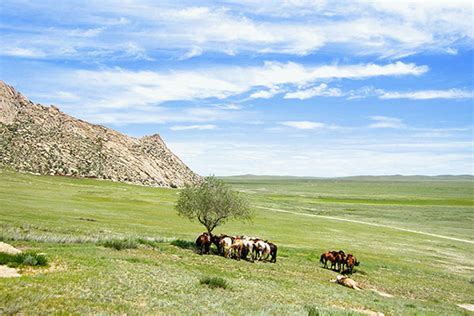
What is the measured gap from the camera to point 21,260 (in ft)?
63.2

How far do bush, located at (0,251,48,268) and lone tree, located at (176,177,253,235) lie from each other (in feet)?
69.4

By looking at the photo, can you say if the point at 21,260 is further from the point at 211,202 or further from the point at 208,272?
the point at 211,202

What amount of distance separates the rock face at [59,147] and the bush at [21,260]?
10815 centimetres

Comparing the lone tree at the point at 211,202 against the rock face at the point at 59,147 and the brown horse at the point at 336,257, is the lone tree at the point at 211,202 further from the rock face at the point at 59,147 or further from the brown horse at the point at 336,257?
the rock face at the point at 59,147

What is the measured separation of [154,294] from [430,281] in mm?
28470

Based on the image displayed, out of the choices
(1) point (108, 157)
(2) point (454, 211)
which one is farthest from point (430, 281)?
(1) point (108, 157)

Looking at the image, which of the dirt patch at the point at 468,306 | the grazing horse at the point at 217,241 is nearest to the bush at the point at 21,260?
the grazing horse at the point at 217,241

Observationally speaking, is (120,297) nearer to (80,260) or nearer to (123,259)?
(80,260)

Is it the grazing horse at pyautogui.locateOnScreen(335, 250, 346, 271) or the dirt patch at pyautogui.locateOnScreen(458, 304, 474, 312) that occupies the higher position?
the grazing horse at pyautogui.locateOnScreen(335, 250, 346, 271)

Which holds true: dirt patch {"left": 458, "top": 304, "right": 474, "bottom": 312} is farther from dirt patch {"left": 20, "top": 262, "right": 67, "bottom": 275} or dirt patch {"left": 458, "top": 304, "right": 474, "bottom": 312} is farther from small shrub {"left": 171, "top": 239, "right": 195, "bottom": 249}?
dirt patch {"left": 20, "top": 262, "right": 67, "bottom": 275}

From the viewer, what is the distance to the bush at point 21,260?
1879cm

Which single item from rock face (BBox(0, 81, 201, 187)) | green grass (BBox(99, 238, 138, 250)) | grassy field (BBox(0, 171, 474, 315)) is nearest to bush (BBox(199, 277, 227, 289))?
grassy field (BBox(0, 171, 474, 315))

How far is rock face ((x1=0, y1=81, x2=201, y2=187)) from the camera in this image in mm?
139875

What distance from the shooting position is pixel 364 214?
109125 mm
